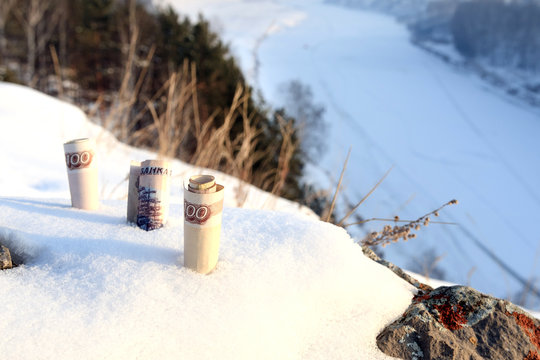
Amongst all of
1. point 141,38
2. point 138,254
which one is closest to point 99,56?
point 141,38

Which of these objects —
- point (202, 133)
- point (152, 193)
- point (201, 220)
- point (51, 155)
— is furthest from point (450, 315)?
point (51, 155)

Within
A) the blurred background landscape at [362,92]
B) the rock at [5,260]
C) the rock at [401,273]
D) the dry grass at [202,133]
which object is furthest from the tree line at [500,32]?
the rock at [5,260]

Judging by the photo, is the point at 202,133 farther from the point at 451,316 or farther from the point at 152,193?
the point at 451,316

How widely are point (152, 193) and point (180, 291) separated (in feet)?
0.93

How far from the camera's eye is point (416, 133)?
1842cm

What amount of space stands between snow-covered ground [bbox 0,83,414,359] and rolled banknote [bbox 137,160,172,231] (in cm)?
4

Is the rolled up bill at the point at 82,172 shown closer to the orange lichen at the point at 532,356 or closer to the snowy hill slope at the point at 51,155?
the snowy hill slope at the point at 51,155

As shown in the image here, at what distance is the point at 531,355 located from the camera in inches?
37.8

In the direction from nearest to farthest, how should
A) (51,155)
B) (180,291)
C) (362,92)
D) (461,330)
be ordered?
(180,291) < (461,330) < (51,155) < (362,92)

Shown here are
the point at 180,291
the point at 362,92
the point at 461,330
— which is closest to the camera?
the point at 180,291

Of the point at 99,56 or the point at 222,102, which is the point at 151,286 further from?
the point at 99,56

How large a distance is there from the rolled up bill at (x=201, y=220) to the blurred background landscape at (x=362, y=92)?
1.34 m

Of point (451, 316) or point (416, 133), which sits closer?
point (451, 316)

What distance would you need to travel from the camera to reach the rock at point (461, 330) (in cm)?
90
